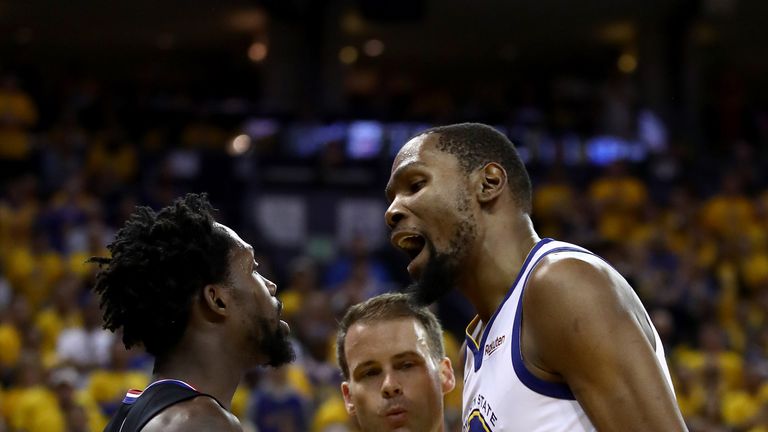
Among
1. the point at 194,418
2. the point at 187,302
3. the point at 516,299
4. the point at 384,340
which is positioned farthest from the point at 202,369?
the point at 516,299

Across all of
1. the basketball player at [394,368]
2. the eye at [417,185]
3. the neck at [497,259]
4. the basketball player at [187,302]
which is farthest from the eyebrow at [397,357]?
the eye at [417,185]

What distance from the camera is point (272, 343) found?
3.33 m

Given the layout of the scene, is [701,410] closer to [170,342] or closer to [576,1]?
[170,342]

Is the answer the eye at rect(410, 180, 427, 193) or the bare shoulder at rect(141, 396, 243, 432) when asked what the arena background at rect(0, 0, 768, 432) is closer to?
the eye at rect(410, 180, 427, 193)

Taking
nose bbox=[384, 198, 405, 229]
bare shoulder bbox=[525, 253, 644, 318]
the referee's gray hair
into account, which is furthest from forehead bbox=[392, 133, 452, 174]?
the referee's gray hair

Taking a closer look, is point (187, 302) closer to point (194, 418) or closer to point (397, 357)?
point (194, 418)

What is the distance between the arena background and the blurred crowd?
0.03 metres

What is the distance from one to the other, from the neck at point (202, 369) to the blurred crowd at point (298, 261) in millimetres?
4437

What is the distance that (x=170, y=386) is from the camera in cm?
303

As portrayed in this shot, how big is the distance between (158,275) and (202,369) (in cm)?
29

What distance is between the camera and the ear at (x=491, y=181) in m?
3.17

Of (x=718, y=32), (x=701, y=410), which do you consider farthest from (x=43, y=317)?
(x=718, y=32)

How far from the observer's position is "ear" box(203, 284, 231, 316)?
3225 mm

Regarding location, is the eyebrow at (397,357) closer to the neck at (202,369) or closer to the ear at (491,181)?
the neck at (202,369)
